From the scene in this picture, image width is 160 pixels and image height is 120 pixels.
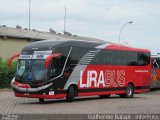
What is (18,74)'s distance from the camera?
26.0 meters

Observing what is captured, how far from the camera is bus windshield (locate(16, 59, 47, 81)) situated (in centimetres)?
2523

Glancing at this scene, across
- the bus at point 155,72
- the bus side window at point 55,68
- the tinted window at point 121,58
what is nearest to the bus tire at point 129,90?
the tinted window at point 121,58

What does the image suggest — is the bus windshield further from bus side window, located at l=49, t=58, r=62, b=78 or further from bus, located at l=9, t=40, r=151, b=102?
bus side window, located at l=49, t=58, r=62, b=78

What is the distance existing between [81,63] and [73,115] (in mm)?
10051

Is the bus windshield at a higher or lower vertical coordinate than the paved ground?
higher

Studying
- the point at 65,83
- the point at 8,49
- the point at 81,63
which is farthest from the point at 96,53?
the point at 8,49

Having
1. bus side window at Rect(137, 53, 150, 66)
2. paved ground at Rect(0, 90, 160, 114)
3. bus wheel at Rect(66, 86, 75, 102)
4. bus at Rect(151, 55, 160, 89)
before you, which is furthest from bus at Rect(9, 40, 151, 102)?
bus at Rect(151, 55, 160, 89)

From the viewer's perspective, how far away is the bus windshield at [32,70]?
82.8 ft

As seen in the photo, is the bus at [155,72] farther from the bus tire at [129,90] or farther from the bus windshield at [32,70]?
the bus windshield at [32,70]

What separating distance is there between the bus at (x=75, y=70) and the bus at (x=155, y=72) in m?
10.4

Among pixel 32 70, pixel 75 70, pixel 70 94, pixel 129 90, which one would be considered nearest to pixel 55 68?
pixel 32 70

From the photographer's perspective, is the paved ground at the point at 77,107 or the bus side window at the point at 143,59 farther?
the bus side window at the point at 143,59

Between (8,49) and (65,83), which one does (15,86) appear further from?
(8,49)

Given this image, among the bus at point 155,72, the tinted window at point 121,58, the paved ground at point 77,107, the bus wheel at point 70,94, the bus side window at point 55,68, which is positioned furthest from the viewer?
the bus at point 155,72
